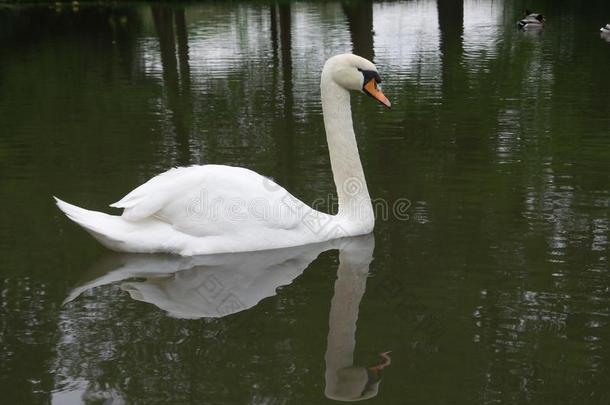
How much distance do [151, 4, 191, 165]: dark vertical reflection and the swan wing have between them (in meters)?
3.14

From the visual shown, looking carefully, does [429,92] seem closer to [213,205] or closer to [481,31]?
[213,205]

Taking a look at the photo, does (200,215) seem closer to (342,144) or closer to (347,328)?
Result: (342,144)

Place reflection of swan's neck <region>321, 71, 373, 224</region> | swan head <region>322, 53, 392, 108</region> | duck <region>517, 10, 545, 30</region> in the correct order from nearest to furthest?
swan head <region>322, 53, 392, 108</region>, reflection of swan's neck <region>321, 71, 373, 224</region>, duck <region>517, 10, 545, 30</region>

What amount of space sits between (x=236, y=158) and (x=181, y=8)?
2707 cm

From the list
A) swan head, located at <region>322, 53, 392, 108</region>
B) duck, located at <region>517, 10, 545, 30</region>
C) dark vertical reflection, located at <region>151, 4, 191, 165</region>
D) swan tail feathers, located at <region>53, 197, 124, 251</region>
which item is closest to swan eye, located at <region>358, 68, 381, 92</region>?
swan head, located at <region>322, 53, 392, 108</region>

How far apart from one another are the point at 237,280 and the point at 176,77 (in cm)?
1234

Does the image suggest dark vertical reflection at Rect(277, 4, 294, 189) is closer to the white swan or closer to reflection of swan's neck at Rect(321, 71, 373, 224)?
reflection of swan's neck at Rect(321, 71, 373, 224)

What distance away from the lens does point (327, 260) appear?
743 centimetres

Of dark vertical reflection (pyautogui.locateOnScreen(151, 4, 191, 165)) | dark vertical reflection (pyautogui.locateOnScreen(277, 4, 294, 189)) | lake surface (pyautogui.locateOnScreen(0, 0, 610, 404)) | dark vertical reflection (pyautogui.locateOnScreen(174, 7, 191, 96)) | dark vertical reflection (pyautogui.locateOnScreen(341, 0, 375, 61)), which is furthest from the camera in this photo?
dark vertical reflection (pyautogui.locateOnScreen(341, 0, 375, 61))

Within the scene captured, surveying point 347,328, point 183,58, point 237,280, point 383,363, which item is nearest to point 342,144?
point 237,280

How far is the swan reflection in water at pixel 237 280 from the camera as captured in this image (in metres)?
6.00

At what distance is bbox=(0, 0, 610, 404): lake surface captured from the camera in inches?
204

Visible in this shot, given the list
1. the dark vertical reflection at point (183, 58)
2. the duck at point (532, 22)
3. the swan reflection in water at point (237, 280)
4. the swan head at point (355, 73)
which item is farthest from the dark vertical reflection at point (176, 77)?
the duck at point (532, 22)

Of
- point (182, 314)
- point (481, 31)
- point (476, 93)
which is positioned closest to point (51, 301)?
point (182, 314)
